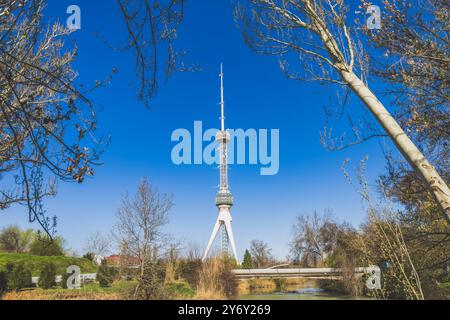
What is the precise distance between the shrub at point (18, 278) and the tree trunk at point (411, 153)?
18.2 meters

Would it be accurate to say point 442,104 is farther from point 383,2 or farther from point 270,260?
point 270,260

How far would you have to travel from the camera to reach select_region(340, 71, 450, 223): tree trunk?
257 centimetres

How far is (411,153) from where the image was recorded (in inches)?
106

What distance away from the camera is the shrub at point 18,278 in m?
16.5

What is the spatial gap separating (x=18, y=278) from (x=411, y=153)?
18.8 metres

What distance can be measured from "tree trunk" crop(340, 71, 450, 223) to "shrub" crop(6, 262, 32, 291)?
18.2 meters
